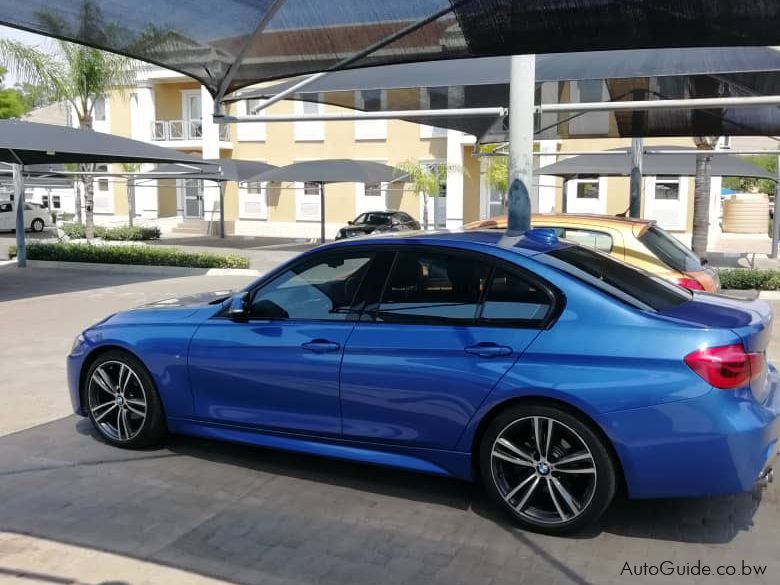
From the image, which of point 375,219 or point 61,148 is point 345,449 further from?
point 375,219

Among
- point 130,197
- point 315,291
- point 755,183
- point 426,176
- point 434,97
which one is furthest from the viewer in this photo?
point 755,183

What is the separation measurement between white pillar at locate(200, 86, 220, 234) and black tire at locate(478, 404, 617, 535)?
29840mm

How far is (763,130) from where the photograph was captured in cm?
1221

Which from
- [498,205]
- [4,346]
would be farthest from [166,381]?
[498,205]

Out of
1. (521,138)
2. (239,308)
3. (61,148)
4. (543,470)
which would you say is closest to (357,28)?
(521,138)

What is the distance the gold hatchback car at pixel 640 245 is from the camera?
23.7ft

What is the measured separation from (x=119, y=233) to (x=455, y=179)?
12.8 metres

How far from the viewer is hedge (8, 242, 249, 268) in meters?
17.7

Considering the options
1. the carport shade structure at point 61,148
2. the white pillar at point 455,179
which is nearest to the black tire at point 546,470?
the carport shade structure at point 61,148

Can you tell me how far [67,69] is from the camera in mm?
→ 25391

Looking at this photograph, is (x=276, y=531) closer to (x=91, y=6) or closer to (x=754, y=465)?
(x=754, y=465)

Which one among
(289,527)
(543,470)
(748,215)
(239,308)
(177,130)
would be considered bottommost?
(289,527)

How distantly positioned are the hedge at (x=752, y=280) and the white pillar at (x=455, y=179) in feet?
53.7

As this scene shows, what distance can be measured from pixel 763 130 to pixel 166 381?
1060cm
